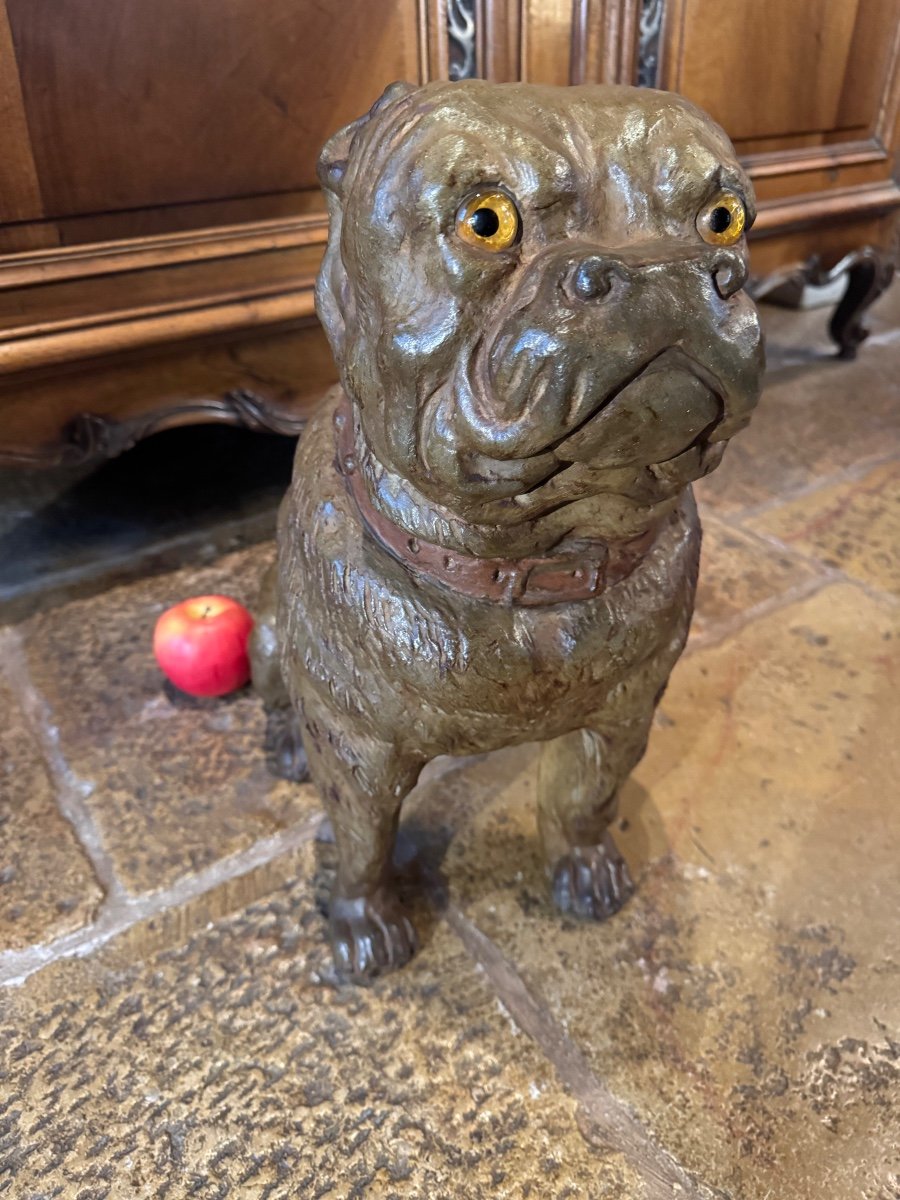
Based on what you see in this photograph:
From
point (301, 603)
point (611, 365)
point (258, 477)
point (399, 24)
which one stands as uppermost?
point (399, 24)

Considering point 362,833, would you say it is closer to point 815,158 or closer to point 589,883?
point 589,883

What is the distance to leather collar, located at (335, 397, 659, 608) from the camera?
0.71 m

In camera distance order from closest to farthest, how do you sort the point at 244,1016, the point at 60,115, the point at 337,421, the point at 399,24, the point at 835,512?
the point at 337,421
the point at 244,1016
the point at 60,115
the point at 399,24
the point at 835,512

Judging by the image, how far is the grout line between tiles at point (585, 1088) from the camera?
83cm

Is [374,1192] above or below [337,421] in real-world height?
below

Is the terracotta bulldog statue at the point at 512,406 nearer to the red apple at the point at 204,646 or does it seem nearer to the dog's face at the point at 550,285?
the dog's face at the point at 550,285

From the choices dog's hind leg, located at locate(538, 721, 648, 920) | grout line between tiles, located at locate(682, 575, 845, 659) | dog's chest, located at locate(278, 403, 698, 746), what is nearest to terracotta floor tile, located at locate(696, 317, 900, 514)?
grout line between tiles, located at locate(682, 575, 845, 659)

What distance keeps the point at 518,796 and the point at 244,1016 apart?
17.0 inches

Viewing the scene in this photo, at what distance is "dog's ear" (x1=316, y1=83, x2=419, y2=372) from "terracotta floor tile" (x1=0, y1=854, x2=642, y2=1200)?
662 mm

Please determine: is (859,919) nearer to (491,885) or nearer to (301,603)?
(491,885)

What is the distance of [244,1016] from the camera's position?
0.97m

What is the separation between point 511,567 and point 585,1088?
0.53 m

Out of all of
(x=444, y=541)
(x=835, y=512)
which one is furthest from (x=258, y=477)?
(x=444, y=541)

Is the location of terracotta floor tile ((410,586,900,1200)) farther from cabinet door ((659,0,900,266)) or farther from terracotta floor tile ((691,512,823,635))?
cabinet door ((659,0,900,266))
